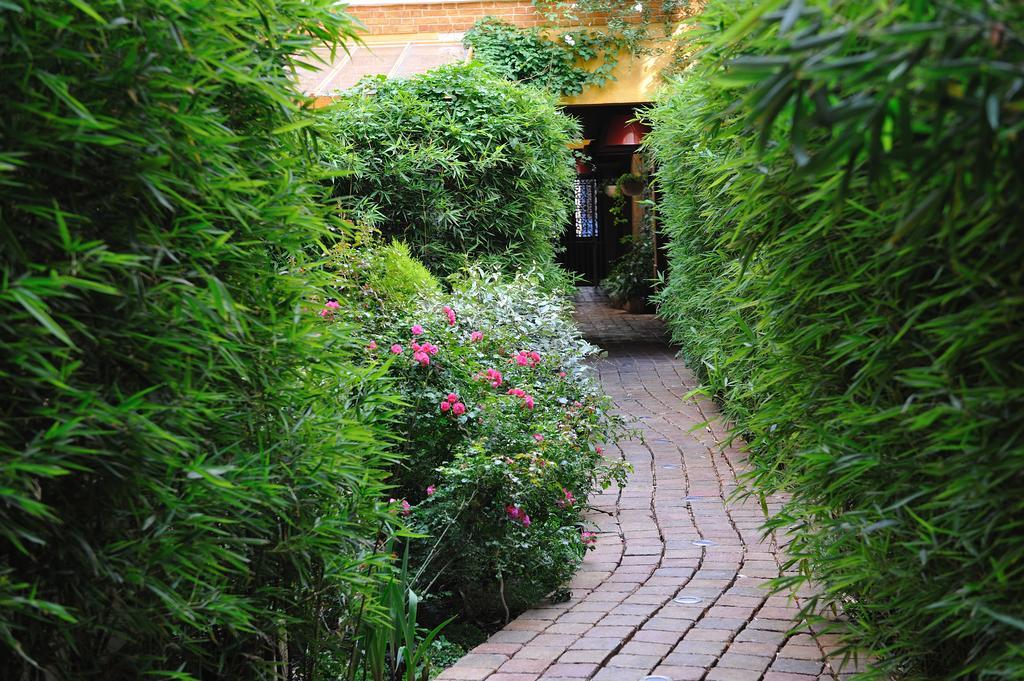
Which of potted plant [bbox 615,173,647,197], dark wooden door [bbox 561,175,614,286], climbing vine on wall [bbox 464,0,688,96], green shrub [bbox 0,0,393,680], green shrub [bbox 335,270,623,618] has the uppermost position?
climbing vine on wall [bbox 464,0,688,96]

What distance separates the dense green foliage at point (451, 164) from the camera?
8.34 meters

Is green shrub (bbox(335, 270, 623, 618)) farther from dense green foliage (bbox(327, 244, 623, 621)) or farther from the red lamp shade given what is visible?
the red lamp shade

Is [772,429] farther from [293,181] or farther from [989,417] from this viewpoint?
[293,181]

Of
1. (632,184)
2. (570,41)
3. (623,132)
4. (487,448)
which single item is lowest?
(487,448)

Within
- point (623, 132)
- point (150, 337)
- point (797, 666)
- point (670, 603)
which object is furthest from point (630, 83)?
point (150, 337)

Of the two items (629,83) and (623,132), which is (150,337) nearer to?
(629,83)

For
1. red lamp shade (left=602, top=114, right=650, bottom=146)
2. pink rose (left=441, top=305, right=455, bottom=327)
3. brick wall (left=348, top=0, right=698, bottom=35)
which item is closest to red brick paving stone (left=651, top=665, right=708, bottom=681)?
pink rose (left=441, top=305, right=455, bottom=327)

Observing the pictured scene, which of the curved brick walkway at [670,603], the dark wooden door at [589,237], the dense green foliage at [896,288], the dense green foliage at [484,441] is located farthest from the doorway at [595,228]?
the dense green foliage at [896,288]

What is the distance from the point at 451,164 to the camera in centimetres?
839

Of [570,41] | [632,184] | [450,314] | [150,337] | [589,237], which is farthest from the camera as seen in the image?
[589,237]

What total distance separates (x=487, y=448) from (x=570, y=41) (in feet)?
29.5

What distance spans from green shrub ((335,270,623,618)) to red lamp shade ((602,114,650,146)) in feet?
25.1

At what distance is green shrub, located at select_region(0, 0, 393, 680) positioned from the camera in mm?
2092

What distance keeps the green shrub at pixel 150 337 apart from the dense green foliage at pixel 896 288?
51.9 inches
